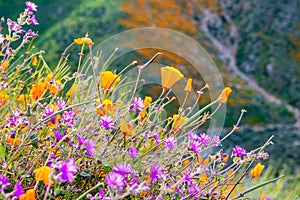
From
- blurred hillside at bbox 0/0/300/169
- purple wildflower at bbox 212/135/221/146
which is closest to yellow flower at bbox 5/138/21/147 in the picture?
purple wildflower at bbox 212/135/221/146

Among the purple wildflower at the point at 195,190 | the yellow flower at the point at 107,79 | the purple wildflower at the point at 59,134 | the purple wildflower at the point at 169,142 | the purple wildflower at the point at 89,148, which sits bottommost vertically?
the purple wildflower at the point at 195,190

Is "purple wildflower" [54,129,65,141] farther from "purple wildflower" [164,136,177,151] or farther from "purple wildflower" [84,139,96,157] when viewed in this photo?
"purple wildflower" [164,136,177,151]

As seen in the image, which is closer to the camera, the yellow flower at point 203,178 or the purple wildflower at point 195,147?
the purple wildflower at point 195,147

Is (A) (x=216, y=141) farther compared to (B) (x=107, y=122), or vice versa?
(A) (x=216, y=141)

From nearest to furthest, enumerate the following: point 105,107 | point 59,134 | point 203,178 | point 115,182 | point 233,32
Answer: point 115,182 < point 59,134 < point 105,107 < point 203,178 < point 233,32

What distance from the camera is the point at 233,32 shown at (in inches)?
289

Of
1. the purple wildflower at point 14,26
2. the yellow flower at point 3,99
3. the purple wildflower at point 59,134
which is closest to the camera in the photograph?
the purple wildflower at point 59,134

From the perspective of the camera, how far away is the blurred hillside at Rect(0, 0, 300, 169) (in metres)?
6.25

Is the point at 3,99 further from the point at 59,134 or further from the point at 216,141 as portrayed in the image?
the point at 216,141

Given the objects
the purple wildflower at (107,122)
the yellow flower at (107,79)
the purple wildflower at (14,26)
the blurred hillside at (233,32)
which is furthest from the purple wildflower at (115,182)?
the blurred hillside at (233,32)

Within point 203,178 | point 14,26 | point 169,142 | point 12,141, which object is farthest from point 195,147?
point 14,26

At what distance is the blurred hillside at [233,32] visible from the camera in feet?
20.5

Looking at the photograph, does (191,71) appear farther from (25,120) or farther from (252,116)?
(25,120)

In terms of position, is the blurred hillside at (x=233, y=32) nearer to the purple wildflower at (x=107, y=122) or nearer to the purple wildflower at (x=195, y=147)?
the purple wildflower at (x=195, y=147)
